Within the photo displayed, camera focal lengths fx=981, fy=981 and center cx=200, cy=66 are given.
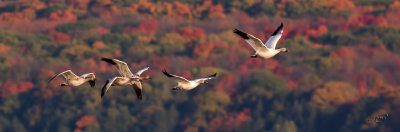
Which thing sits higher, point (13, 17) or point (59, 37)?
point (59, 37)

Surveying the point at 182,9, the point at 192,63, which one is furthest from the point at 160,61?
the point at 182,9

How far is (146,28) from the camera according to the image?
5886 inches

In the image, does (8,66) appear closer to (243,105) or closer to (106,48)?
(106,48)

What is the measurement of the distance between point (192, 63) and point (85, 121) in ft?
55.3

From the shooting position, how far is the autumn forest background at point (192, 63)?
111312 millimetres

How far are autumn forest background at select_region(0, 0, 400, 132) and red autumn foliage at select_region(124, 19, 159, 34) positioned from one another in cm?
15

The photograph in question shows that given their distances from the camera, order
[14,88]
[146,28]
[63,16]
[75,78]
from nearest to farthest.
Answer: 1. [75,78]
2. [14,88]
3. [146,28]
4. [63,16]

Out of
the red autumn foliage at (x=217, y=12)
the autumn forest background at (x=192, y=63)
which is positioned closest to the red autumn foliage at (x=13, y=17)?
the autumn forest background at (x=192, y=63)

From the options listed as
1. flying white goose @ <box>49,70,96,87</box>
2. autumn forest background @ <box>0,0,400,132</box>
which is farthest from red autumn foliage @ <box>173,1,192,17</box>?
flying white goose @ <box>49,70,96,87</box>

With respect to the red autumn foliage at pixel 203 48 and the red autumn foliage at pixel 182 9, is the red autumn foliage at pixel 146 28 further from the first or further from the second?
the red autumn foliage at pixel 203 48

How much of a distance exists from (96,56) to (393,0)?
149 ft

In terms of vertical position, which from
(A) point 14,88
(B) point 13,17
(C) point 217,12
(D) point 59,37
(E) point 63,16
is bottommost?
(A) point 14,88

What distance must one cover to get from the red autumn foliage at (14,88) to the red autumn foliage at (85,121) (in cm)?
1259

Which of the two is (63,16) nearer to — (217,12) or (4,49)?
(4,49)
